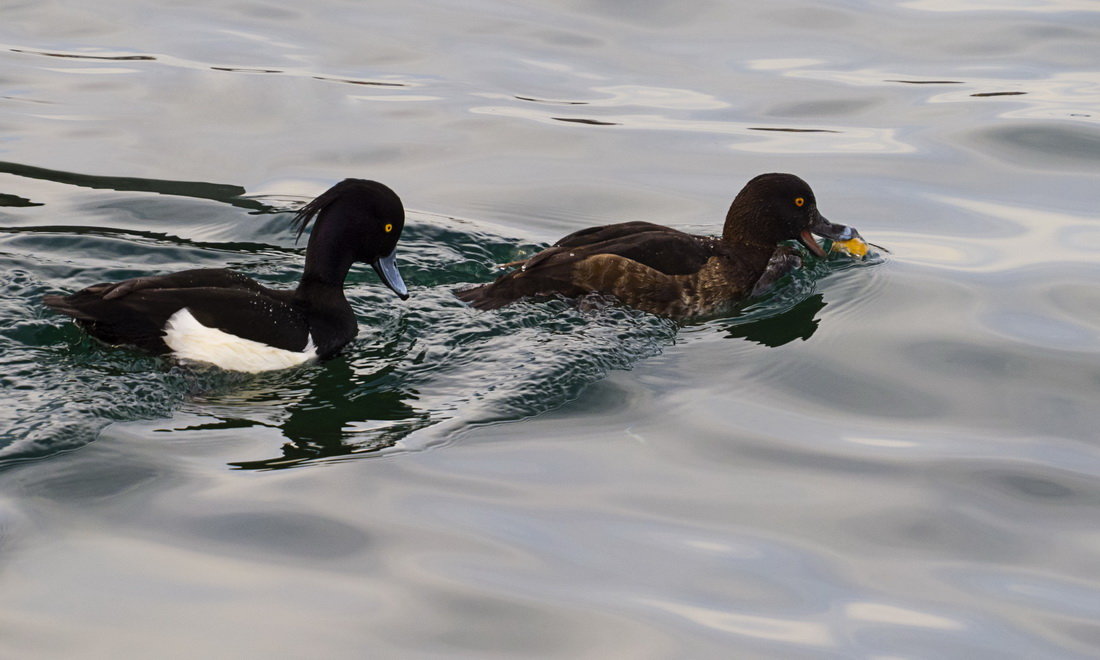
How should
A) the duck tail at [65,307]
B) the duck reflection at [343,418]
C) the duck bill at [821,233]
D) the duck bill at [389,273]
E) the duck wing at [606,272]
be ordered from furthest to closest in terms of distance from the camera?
1. the duck bill at [821,233]
2. the duck wing at [606,272]
3. the duck bill at [389,273]
4. the duck tail at [65,307]
5. the duck reflection at [343,418]

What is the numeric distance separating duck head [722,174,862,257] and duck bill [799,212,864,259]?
1 cm

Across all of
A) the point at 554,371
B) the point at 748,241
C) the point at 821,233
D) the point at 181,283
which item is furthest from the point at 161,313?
the point at 821,233

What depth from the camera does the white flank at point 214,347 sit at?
22.6 feet

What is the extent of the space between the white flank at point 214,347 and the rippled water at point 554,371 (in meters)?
0.10

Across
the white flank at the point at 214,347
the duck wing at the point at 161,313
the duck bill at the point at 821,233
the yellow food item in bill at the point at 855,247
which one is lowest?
the white flank at the point at 214,347

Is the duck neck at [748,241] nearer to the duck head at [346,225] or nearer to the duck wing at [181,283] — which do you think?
the duck head at [346,225]

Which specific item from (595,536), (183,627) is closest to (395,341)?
(595,536)

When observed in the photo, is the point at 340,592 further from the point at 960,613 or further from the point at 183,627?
the point at 960,613

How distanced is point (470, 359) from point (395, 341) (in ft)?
1.88

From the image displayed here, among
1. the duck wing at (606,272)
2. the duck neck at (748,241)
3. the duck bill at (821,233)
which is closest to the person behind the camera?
the duck wing at (606,272)

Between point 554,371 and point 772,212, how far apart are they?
87.9 inches

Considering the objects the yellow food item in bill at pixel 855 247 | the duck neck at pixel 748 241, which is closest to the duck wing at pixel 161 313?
the duck neck at pixel 748 241

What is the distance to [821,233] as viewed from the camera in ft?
29.2

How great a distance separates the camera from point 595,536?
18.6 ft
